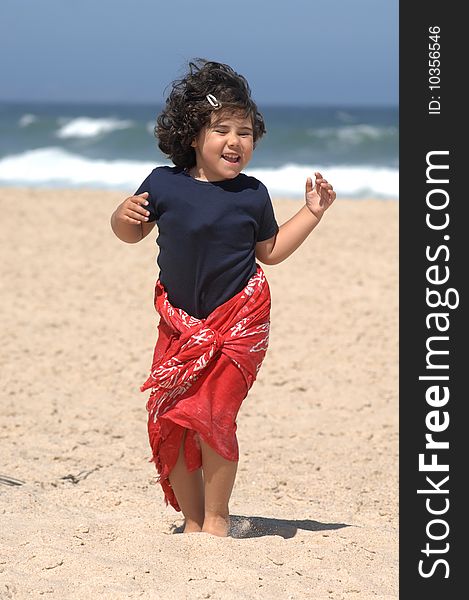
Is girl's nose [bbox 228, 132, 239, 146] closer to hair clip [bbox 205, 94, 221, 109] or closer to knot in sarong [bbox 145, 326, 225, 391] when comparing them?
hair clip [bbox 205, 94, 221, 109]

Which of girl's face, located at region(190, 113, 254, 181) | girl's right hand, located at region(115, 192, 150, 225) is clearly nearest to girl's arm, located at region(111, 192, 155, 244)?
girl's right hand, located at region(115, 192, 150, 225)

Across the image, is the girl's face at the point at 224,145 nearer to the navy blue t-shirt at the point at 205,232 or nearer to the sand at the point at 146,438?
the navy blue t-shirt at the point at 205,232

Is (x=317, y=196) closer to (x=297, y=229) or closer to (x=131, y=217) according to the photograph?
(x=297, y=229)

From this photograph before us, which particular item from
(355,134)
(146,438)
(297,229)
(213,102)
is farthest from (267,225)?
(355,134)

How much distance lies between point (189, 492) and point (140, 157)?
2519cm

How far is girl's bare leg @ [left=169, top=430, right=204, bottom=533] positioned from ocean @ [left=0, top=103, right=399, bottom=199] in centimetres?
1473

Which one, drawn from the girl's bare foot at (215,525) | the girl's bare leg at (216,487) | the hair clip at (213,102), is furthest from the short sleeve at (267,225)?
the girl's bare foot at (215,525)

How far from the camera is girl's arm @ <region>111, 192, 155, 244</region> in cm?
314

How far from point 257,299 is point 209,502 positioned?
28.6 inches

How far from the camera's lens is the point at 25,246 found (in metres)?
10.3

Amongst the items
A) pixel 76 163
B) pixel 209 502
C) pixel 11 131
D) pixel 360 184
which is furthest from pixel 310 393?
pixel 11 131

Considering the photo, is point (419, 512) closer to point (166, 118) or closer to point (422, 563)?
point (422, 563)

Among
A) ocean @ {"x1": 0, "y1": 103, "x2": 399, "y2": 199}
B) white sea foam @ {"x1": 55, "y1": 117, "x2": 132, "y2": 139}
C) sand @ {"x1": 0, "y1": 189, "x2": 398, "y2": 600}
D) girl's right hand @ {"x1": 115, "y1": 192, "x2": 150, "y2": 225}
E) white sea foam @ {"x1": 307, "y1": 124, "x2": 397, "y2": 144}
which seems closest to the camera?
sand @ {"x1": 0, "y1": 189, "x2": 398, "y2": 600}

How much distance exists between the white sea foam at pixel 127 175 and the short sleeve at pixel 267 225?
15.0 metres
